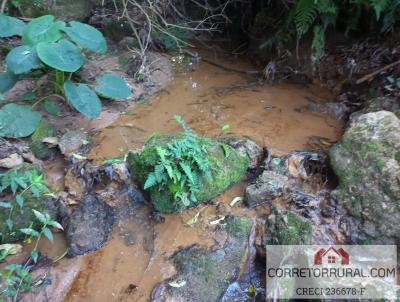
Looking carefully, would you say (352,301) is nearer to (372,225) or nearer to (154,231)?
(372,225)

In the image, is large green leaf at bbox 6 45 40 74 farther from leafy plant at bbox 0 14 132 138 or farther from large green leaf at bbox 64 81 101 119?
large green leaf at bbox 64 81 101 119

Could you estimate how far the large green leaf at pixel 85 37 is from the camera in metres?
3.58

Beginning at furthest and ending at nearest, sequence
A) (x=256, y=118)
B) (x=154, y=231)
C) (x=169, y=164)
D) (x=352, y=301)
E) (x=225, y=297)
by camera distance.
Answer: (x=256, y=118)
(x=154, y=231)
(x=169, y=164)
(x=225, y=297)
(x=352, y=301)

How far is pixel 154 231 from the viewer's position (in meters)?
2.98

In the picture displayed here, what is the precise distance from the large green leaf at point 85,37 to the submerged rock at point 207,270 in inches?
82.0

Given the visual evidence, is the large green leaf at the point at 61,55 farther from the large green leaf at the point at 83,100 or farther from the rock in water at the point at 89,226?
the rock in water at the point at 89,226

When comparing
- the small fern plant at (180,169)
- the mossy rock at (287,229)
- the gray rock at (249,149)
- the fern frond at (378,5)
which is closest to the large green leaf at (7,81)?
the small fern plant at (180,169)

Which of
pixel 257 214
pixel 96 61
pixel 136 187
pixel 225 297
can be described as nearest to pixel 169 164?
pixel 136 187

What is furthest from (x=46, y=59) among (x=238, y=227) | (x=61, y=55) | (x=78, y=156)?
(x=238, y=227)

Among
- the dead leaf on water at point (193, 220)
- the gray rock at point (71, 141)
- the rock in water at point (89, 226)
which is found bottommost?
the rock in water at point (89, 226)

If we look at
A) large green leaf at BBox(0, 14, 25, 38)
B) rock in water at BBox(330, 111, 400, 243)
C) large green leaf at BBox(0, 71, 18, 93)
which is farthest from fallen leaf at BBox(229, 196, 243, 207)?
large green leaf at BBox(0, 14, 25, 38)

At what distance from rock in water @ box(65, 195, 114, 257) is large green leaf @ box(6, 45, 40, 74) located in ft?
4.02

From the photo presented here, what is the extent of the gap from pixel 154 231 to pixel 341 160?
61.2 inches

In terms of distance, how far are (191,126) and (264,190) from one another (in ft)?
3.71
